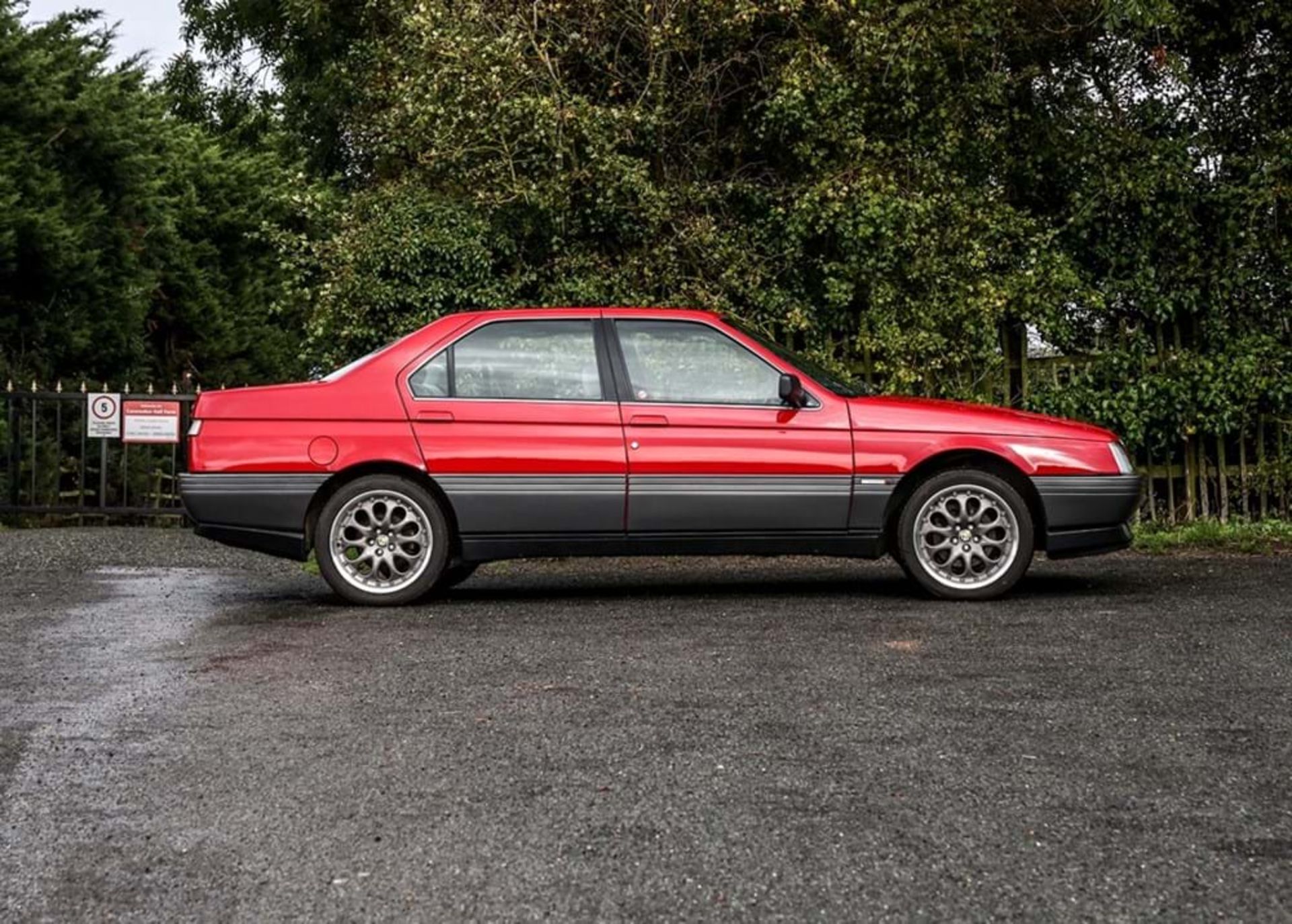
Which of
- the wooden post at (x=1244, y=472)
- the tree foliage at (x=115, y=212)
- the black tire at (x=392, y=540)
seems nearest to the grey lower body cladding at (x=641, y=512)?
the black tire at (x=392, y=540)

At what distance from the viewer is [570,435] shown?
845 centimetres

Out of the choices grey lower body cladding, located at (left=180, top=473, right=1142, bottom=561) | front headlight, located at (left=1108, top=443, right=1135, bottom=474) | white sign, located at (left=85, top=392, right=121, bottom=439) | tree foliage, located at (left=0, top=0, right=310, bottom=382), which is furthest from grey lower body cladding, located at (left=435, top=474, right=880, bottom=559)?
white sign, located at (left=85, top=392, right=121, bottom=439)

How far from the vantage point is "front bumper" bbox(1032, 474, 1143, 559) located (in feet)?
27.8

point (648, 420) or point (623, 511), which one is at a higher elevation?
point (648, 420)

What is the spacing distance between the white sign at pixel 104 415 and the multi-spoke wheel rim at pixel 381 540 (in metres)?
8.92

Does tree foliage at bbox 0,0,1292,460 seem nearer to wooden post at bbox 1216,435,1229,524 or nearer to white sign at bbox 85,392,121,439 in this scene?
wooden post at bbox 1216,435,1229,524

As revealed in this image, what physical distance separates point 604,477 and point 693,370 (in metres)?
0.80

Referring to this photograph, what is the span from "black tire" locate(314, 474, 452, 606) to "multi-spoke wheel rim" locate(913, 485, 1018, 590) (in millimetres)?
2586

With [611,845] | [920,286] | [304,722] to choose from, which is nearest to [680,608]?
[304,722]

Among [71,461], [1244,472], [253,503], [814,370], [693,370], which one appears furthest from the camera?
[71,461]

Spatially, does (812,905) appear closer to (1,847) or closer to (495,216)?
(1,847)

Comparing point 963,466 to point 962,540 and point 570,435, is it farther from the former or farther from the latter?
point 570,435

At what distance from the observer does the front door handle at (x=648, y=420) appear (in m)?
8.45

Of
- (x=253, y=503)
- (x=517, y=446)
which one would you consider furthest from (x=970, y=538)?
(x=253, y=503)
